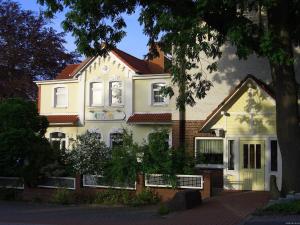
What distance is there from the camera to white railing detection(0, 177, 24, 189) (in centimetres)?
2556

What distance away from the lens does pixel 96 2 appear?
19.0m

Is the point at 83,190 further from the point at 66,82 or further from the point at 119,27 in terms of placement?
the point at 66,82

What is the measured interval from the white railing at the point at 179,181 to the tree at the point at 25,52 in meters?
24.0

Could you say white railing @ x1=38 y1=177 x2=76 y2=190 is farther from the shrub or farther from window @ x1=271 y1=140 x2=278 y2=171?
window @ x1=271 y1=140 x2=278 y2=171

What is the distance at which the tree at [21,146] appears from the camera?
25078mm

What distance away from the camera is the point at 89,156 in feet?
81.0

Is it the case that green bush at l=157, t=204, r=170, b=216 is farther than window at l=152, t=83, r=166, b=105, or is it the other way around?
window at l=152, t=83, r=166, b=105

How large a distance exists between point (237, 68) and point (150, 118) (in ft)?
21.4

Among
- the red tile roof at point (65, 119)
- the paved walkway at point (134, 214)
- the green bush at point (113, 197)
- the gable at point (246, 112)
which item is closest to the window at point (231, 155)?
the gable at point (246, 112)

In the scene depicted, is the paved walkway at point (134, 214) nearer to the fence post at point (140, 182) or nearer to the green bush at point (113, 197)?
the green bush at point (113, 197)

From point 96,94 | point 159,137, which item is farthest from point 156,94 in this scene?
point 159,137

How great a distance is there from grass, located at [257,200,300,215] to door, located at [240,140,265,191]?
287 inches

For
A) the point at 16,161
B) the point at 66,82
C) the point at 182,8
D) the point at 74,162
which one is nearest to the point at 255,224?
the point at 182,8

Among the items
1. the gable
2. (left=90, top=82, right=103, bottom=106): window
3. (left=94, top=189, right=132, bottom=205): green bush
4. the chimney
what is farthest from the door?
the chimney
